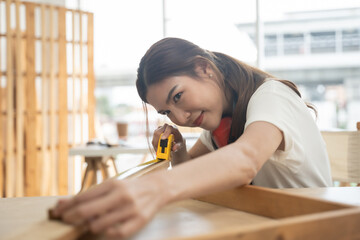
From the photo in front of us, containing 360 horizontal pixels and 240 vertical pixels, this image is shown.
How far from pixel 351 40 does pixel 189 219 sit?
28.1ft

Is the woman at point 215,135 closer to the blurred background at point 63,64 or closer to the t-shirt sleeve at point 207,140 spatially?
the t-shirt sleeve at point 207,140

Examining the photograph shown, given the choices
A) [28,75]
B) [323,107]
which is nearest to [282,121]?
[28,75]

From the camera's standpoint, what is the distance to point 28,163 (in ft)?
12.5

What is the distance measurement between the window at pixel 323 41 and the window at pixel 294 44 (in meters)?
0.28

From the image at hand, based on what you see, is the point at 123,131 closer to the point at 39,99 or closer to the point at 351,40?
the point at 39,99

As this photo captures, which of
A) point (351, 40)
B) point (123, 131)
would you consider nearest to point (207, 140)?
point (123, 131)

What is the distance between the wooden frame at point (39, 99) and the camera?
3703 mm

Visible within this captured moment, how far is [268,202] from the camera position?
602 millimetres

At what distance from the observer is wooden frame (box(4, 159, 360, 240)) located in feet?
1.24

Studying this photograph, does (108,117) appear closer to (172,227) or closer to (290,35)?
(290,35)

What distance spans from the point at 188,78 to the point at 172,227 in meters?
0.60

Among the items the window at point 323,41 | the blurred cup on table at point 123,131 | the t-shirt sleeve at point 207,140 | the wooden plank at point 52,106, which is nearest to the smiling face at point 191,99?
the t-shirt sleeve at point 207,140

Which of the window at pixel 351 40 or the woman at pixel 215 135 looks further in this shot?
the window at pixel 351 40

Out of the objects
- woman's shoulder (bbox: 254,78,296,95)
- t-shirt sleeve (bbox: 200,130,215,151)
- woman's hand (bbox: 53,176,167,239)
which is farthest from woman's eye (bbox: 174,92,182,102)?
woman's hand (bbox: 53,176,167,239)
